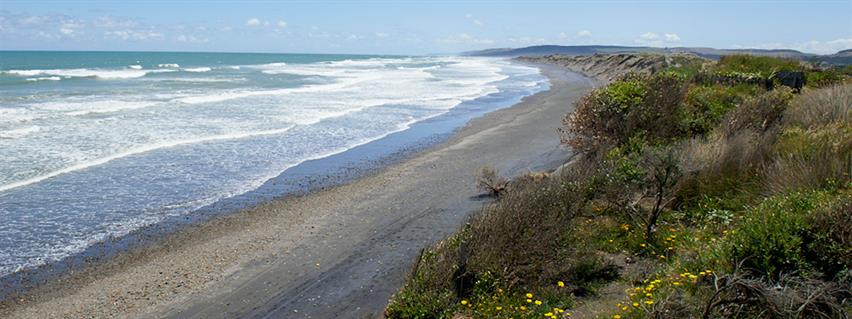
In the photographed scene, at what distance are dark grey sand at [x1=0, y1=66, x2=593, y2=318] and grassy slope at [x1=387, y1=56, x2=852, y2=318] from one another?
4.60 ft

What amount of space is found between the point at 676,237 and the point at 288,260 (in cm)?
530

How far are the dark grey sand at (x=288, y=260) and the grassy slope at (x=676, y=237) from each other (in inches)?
55.2

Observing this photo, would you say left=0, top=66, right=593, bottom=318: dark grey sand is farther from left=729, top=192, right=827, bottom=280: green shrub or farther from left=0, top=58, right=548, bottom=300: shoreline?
left=729, top=192, right=827, bottom=280: green shrub

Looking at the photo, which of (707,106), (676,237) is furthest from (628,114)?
(676,237)

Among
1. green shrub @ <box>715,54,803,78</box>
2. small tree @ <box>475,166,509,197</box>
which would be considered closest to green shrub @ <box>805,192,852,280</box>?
small tree @ <box>475,166,509,197</box>

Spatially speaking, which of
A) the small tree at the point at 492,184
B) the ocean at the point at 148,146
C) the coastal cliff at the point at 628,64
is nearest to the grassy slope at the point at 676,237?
the small tree at the point at 492,184

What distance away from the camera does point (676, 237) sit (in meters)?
8.30

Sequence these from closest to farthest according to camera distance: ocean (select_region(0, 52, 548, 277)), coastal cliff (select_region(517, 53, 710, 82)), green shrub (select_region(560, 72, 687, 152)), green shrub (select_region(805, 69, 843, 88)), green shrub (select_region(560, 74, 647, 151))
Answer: ocean (select_region(0, 52, 548, 277))
green shrub (select_region(560, 72, 687, 152))
green shrub (select_region(560, 74, 647, 151))
green shrub (select_region(805, 69, 843, 88))
coastal cliff (select_region(517, 53, 710, 82))

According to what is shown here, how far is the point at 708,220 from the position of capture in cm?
852

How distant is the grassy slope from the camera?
5.91m

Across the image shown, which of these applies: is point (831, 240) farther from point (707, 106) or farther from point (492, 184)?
point (707, 106)

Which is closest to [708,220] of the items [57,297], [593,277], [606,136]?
[593,277]

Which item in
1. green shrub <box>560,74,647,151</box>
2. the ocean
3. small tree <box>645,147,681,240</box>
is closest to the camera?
small tree <box>645,147,681,240</box>

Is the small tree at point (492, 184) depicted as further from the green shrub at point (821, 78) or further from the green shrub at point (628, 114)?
the green shrub at point (821, 78)
